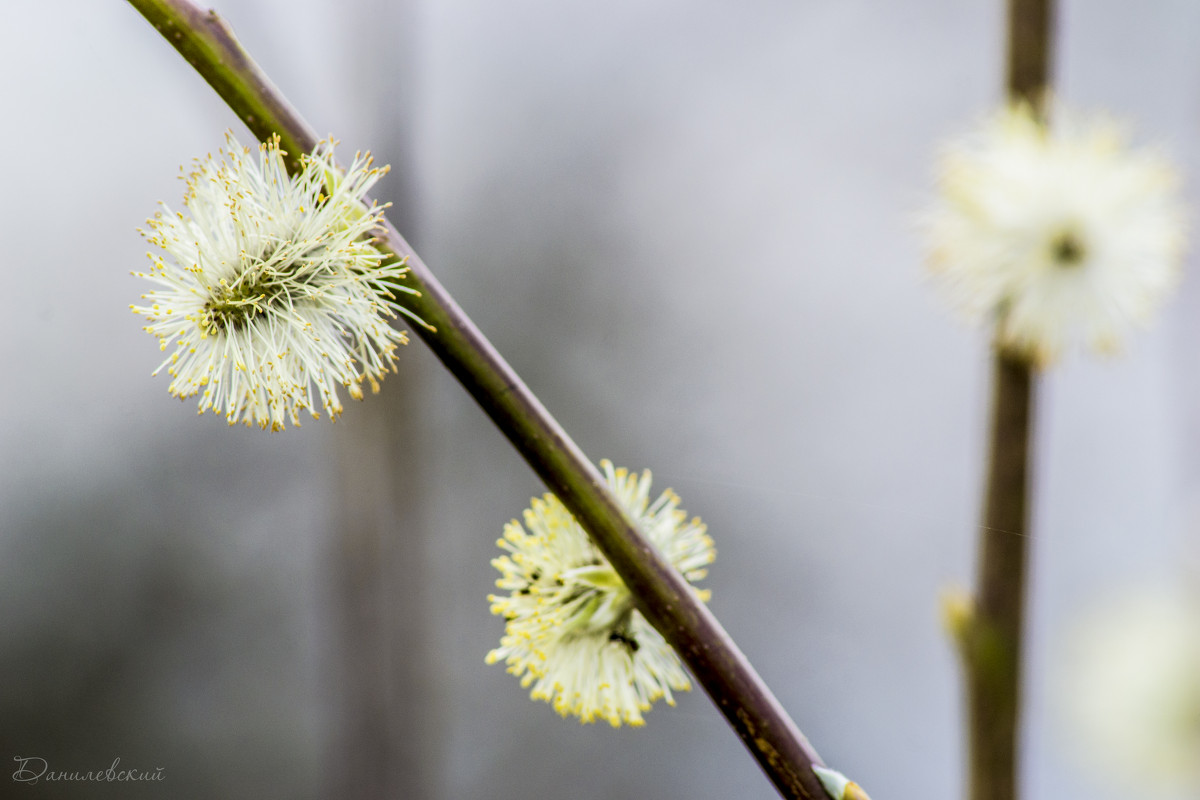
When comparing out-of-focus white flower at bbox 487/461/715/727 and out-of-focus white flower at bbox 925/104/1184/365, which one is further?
out-of-focus white flower at bbox 925/104/1184/365

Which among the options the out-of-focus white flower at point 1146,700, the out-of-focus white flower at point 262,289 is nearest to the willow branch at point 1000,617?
the out-of-focus white flower at point 1146,700

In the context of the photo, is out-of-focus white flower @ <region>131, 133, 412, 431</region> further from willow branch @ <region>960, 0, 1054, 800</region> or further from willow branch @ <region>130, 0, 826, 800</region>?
willow branch @ <region>960, 0, 1054, 800</region>

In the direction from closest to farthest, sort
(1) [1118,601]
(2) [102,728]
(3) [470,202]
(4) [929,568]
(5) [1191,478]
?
(5) [1191,478] < (1) [1118,601] < (4) [929,568] < (2) [102,728] < (3) [470,202]

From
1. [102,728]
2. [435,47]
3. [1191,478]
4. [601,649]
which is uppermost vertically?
[435,47]

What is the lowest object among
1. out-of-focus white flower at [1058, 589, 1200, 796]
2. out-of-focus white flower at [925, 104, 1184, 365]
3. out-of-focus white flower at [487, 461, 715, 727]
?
out-of-focus white flower at [487, 461, 715, 727]

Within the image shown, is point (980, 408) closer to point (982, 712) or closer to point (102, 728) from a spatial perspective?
point (982, 712)

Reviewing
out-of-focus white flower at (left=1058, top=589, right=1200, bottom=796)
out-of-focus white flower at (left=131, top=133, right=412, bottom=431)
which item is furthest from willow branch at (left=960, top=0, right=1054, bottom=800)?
out-of-focus white flower at (left=131, top=133, right=412, bottom=431)

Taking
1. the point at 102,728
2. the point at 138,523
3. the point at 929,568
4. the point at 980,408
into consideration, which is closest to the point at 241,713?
the point at 102,728

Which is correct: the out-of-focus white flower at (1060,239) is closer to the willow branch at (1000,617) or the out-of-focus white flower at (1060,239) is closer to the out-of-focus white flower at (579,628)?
the willow branch at (1000,617)
